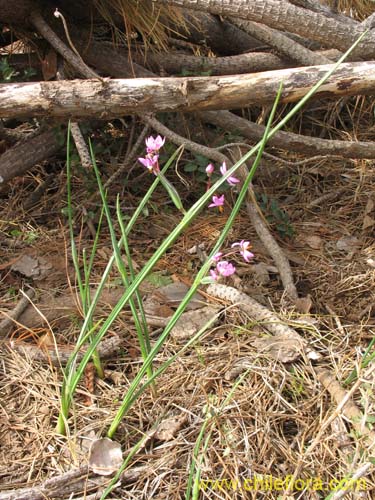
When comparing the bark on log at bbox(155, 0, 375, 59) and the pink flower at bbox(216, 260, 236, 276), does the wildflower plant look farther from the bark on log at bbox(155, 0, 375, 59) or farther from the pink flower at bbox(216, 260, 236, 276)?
the bark on log at bbox(155, 0, 375, 59)

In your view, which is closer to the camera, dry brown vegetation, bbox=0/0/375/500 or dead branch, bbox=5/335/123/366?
dry brown vegetation, bbox=0/0/375/500

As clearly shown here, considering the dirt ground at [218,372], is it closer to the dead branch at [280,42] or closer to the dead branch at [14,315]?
the dead branch at [14,315]

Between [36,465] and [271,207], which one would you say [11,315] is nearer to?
[36,465]

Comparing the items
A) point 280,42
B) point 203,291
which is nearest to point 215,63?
point 280,42

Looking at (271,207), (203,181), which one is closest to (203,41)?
(203,181)

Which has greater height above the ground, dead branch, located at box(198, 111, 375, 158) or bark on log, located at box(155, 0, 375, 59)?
bark on log, located at box(155, 0, 375, 59)

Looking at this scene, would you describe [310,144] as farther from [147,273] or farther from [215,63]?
[147,273]

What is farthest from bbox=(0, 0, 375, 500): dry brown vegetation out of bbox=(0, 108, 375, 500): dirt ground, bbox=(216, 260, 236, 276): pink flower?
bbox=(216, 260, 236, 276): pink flower

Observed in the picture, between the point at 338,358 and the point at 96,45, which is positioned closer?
the point at 338,358

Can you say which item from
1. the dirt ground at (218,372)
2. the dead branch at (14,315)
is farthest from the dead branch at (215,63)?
the dead branch at (14,315)
